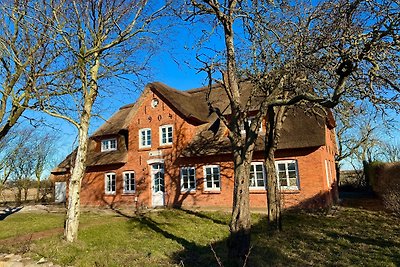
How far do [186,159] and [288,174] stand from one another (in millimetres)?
6110

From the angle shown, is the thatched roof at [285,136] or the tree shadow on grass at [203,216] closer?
the tree shadow on grass at [203,216]

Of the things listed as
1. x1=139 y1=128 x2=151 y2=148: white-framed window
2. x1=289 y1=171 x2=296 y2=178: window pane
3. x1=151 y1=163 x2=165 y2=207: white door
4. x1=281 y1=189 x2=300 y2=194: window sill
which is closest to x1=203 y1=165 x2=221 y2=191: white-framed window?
x1=151 y1=163 x2=165 y2=207: white door

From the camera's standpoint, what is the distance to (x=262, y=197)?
16.1 meters

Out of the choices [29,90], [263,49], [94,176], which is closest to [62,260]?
[29,90]

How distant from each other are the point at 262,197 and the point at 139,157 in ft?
28.3

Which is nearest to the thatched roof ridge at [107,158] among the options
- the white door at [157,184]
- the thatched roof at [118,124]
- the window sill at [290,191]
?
the thatched roof at [118,124]

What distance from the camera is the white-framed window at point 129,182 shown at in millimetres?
20413

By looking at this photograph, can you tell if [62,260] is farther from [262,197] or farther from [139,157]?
[139,157]

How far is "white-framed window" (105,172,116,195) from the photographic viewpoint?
21.3m

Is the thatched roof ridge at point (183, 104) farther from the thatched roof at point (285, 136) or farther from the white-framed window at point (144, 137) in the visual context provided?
the white-framed window at point (144, 137)

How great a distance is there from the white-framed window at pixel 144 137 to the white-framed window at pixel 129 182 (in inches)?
82.5

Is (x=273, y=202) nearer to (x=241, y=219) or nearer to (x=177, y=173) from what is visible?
(x=241, y=219)

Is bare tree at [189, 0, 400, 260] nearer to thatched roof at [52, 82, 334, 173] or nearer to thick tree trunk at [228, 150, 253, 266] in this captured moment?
thick tree trunk at [228, 150, 253, 266]

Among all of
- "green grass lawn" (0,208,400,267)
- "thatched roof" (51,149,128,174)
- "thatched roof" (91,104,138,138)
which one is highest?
"thatched roof" (91,104,138,138)
